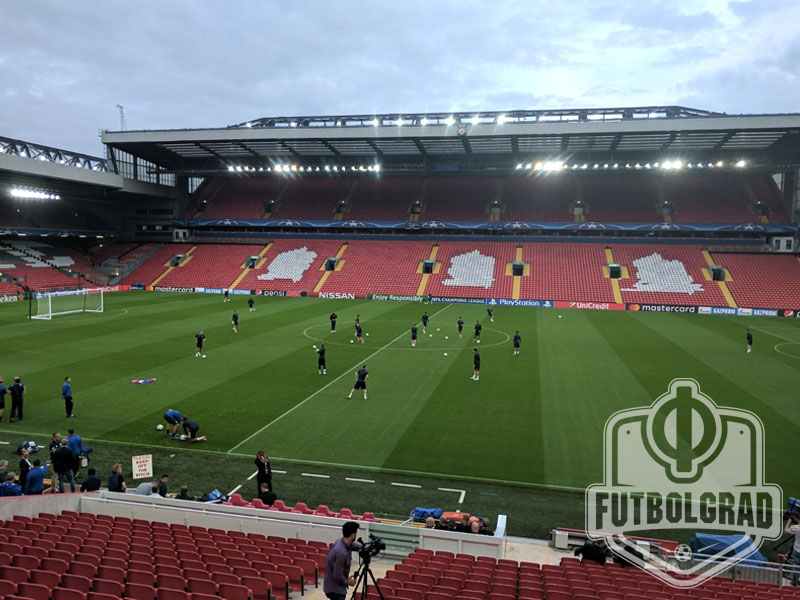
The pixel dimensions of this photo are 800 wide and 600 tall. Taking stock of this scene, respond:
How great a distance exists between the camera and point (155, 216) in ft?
229

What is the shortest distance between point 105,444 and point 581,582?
45.1ft

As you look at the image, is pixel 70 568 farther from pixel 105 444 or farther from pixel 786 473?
pixel 786 473

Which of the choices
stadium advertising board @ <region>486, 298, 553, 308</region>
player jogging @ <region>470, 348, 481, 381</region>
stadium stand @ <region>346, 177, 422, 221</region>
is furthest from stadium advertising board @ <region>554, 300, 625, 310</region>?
player jogging @ <region>470, 348, 481, 381</region>

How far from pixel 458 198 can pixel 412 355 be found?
42797 millimetres

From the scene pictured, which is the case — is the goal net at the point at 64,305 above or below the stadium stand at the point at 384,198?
below

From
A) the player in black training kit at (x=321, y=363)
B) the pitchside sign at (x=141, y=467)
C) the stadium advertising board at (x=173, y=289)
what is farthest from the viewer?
the stadium advertising board at (x=173, y=289)

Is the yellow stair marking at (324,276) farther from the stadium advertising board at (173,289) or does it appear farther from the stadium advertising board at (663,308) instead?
the stadium advertising board at (663,308)

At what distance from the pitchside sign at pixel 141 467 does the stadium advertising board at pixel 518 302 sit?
130ft

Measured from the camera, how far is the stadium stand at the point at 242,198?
68500 mm

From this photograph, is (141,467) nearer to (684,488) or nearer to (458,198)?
(684,488)

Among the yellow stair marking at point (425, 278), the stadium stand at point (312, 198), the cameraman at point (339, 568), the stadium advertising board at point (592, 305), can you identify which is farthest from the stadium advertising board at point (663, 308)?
the cameraman at point (339, 568)

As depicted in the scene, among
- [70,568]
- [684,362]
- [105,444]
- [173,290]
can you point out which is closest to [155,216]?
[173,290]

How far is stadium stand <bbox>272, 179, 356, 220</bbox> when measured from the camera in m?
66.9

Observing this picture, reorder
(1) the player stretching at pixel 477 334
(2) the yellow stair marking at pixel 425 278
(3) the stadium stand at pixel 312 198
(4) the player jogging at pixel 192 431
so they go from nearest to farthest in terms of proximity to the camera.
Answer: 1. (4) the player jogging at pixel 192 431
2. (1) the player stretching at pixel 477 334
3. (2) the yellow stair marking at pixel 425 278
4. (3) the stadium stand at pixel 312 198
